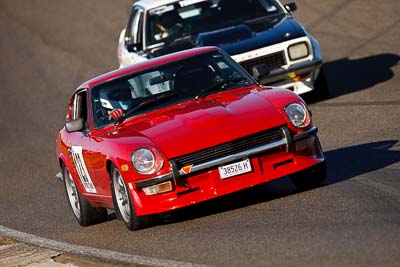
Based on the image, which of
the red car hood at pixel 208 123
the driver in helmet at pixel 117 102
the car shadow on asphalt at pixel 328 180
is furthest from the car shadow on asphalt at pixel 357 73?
the red car hood at pixel 208 123

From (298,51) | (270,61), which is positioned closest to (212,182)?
(270,61)

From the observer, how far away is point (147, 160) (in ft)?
32.5

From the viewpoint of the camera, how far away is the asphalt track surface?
27.6 ft

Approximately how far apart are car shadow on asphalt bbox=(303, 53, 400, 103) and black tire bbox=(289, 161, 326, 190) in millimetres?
7108

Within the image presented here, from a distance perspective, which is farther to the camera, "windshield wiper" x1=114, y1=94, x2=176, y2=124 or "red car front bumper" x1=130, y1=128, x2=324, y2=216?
"windshield wiper" x1=114, y1=94, x2=176, y2=124

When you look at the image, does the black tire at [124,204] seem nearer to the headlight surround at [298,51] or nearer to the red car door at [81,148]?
the red car door at [81,148]

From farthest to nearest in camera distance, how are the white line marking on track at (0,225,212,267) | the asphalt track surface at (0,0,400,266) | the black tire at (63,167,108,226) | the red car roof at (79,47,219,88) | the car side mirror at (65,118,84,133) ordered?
the black tire at (63,167,108,226)
the red car roof at (79,47,219,88)
the car side mirror at (65,118,84,133)
the white line marking on track at (0,225,212,267)
the asphalt track surface at (0,0,400,266)

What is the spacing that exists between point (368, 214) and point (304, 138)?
1428 mm

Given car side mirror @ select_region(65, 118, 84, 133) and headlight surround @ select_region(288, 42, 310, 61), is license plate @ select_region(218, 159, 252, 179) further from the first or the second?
headlight surround @ select_region(288, 42, 310, 61)

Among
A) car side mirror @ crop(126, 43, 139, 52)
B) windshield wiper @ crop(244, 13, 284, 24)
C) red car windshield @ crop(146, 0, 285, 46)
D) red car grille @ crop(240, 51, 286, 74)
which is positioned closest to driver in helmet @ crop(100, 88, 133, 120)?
red car grille @ crop(240, 51, 286, 74)

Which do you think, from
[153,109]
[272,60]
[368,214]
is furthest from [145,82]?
[272,60]

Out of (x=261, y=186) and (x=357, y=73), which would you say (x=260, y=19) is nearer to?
(x=357, y=73)

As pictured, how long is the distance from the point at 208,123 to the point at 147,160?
606 mm

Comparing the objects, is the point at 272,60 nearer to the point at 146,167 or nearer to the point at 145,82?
the point at 145,82
